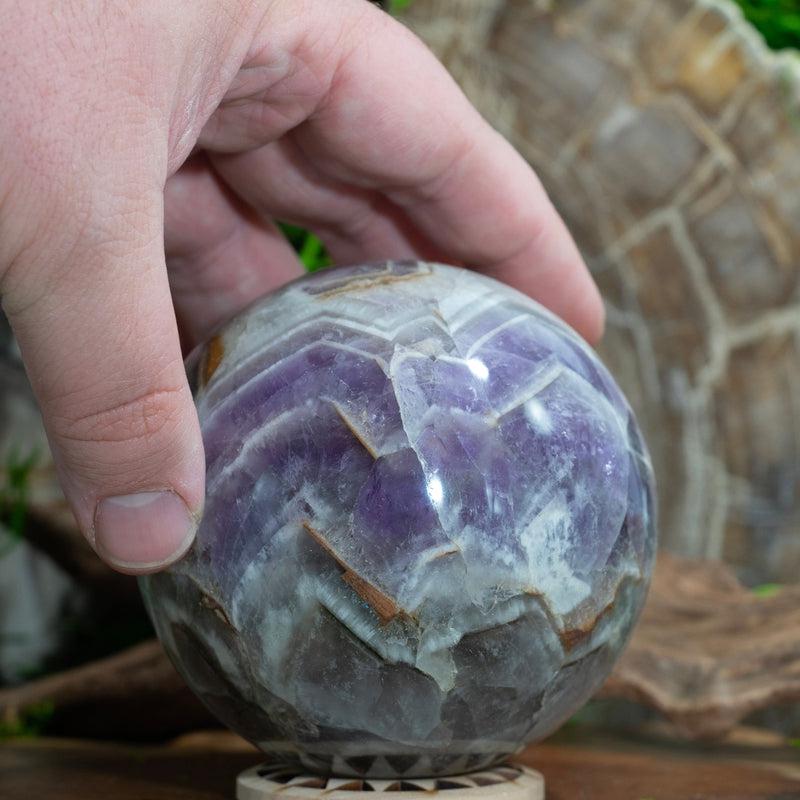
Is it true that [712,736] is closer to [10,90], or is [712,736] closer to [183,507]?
[183,507]

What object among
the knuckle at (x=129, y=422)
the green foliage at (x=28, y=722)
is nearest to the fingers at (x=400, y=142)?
the knuckle at (x=129, y=422)

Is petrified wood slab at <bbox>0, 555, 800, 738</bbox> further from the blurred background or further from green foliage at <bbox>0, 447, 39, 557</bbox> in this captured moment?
green foliage at <bbox>0, 447, 39, 557</bbox>

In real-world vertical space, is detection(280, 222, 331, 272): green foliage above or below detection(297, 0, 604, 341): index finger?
below

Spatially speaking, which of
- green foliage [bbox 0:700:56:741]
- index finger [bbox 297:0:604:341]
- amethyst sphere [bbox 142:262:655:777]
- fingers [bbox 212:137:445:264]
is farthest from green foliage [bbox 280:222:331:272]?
amethyst sphere [bbox 142:262:655:777]

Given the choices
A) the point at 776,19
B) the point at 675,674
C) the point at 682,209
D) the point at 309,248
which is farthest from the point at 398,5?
the point at 675,674

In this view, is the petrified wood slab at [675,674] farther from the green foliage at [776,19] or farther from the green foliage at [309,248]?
the green foliage at [776,19]

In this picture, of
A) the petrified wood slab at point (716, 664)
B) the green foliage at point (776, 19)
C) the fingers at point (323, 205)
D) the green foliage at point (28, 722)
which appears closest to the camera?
the fingers at point (323, 205)

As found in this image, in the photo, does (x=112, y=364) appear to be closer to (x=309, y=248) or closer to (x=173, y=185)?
(x=173, y=185)
